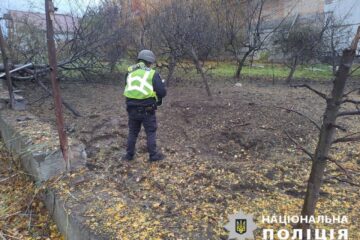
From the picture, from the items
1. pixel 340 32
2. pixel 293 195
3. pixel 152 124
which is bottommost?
pixel 293 195

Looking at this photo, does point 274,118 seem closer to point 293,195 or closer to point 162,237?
point 293,195

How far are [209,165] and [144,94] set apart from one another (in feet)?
3.75

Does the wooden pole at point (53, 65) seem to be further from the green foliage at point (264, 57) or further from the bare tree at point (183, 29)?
the green foliage at point (264, 57)

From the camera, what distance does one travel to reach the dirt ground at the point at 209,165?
9.20 ft

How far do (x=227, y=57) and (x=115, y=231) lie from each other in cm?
1170

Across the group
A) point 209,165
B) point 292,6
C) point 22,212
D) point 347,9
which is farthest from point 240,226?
point 292,6

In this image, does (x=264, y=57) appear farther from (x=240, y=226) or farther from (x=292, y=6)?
(x=240, y=226)

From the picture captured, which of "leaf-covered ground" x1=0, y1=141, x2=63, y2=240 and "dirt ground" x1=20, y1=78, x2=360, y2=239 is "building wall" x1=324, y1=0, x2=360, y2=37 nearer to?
"dirt ground" x1=20, y1=78, x2=360, y2=239

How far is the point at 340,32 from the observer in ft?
41.2

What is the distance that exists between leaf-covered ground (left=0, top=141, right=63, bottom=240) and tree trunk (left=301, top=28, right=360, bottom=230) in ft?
7.32

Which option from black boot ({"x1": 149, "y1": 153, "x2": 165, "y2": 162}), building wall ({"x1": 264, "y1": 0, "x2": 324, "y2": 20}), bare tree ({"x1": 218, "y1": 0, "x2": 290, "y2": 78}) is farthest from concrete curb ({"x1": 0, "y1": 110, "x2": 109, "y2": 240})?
building wall ({"x1": 264, "y1": 0, "x2": 324, "y2": 20})

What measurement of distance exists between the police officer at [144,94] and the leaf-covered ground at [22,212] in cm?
130

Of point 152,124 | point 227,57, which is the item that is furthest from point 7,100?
point 227,57

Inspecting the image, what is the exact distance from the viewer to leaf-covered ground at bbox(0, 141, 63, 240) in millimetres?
3258
